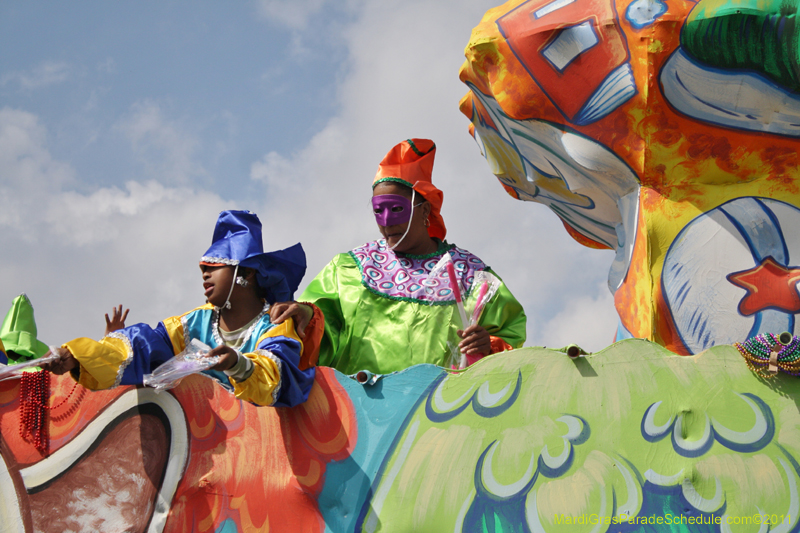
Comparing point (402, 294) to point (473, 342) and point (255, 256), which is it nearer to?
point (473, 342)

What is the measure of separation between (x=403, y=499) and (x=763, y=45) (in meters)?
2.10

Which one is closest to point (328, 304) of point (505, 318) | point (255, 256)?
point (255, 256)

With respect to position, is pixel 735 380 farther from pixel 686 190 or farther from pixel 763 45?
pixel 763 45

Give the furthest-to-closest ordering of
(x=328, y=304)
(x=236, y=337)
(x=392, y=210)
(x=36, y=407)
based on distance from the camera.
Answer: (x=392, y=210) < (x=328, y=304) < (x=236, y=337) < (x=36, y=407)

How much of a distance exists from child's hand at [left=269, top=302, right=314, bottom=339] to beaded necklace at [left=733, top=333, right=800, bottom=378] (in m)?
1.57

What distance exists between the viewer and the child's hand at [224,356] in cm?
227

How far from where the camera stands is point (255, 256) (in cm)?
320

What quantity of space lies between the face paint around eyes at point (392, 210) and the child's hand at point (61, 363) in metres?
1.64

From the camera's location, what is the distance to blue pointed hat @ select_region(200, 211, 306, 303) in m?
3.21

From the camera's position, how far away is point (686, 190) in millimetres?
2955

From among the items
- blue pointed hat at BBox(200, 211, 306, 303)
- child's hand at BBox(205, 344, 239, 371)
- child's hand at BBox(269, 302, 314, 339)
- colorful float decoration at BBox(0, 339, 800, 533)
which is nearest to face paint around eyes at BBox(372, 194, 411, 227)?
blue pointed hat at BBox(200, 211, 306, 303)

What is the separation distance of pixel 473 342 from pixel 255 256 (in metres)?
1.00

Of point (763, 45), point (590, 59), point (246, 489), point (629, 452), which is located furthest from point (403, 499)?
point (763, 45)

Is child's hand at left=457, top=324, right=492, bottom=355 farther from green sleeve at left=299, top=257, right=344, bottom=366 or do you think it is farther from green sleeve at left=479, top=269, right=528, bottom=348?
green sleeve at left=299, top=257, right=344, bottom=366
